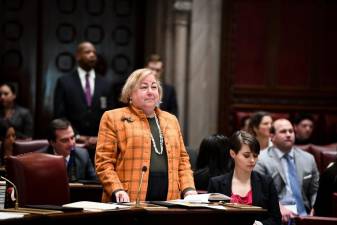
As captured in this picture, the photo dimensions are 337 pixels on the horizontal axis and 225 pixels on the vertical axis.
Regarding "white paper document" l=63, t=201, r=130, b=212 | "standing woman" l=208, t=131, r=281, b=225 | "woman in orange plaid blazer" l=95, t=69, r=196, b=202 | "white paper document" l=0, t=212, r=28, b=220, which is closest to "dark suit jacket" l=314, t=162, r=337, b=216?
"standing woman" l=208, t=131, r=281, b=225

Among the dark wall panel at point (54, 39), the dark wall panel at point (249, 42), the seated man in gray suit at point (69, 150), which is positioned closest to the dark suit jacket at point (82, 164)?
the seated man in gray suit at point (69, 150)

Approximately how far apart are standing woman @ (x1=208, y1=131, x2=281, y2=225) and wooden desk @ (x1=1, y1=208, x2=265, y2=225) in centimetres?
59

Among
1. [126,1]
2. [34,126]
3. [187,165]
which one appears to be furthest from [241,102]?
[187,165]

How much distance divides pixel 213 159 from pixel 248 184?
87 centimetres

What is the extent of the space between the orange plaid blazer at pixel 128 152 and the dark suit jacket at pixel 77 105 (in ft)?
10.0

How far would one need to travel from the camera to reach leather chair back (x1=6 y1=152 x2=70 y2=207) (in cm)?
593

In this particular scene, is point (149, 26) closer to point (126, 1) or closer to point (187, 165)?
point (126, 1)

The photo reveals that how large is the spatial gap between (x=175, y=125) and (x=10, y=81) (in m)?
5.28

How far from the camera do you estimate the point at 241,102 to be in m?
10.8

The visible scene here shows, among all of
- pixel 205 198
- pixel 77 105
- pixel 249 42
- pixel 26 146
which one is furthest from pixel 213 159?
pixel 249 42

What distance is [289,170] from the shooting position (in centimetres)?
745

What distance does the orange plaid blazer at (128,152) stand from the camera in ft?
18.7

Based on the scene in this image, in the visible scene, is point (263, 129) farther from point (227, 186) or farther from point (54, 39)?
point (54, 39)

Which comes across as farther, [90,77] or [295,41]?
[295,41]
